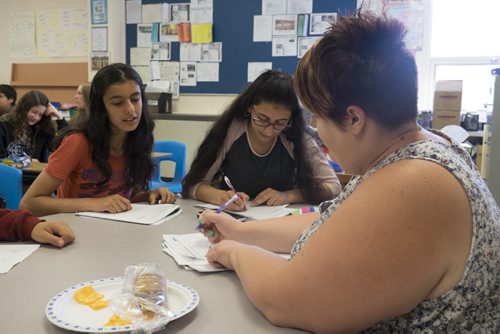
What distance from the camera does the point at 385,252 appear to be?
24.4 inches

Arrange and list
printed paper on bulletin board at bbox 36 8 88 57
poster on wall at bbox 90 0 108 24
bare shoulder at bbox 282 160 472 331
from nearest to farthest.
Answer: bare shoulder at bbox 282 160 472 331, poster on wall at bbox 90 0 108 24, printed paper on bulletin board at bbox 36 8 88 57

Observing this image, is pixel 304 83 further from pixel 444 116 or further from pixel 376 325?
pixel 444 116

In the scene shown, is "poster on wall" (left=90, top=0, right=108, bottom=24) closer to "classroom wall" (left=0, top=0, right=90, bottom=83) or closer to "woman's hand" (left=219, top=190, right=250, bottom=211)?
"classroom wall" (left=0, top=0, right=90, bottom=83)

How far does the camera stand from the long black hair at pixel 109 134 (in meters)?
1.77

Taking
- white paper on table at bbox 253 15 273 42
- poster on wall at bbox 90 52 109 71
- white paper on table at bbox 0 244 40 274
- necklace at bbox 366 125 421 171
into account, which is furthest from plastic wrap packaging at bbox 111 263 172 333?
poster on wall at bbox 90 52 109 71

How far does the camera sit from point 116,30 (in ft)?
16.1

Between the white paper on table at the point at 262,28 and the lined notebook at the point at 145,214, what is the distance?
3.23 meters

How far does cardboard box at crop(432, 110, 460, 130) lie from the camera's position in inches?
151

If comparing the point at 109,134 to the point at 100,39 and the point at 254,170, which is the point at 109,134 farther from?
the point at 100,39

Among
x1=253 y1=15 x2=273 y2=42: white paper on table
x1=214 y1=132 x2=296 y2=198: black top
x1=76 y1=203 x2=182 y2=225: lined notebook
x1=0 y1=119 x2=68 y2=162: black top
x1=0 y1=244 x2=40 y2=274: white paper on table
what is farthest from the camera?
x1=253 y1=15 x2=273 y2=42: white paper on table

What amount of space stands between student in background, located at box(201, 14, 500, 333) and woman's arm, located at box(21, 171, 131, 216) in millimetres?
832

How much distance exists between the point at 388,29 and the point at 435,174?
0.25 m

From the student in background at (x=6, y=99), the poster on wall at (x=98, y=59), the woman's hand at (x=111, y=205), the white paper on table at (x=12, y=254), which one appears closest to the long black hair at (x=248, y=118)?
the woman's hand at (x=111, y=205)

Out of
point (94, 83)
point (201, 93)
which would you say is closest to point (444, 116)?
point (201, 93)
